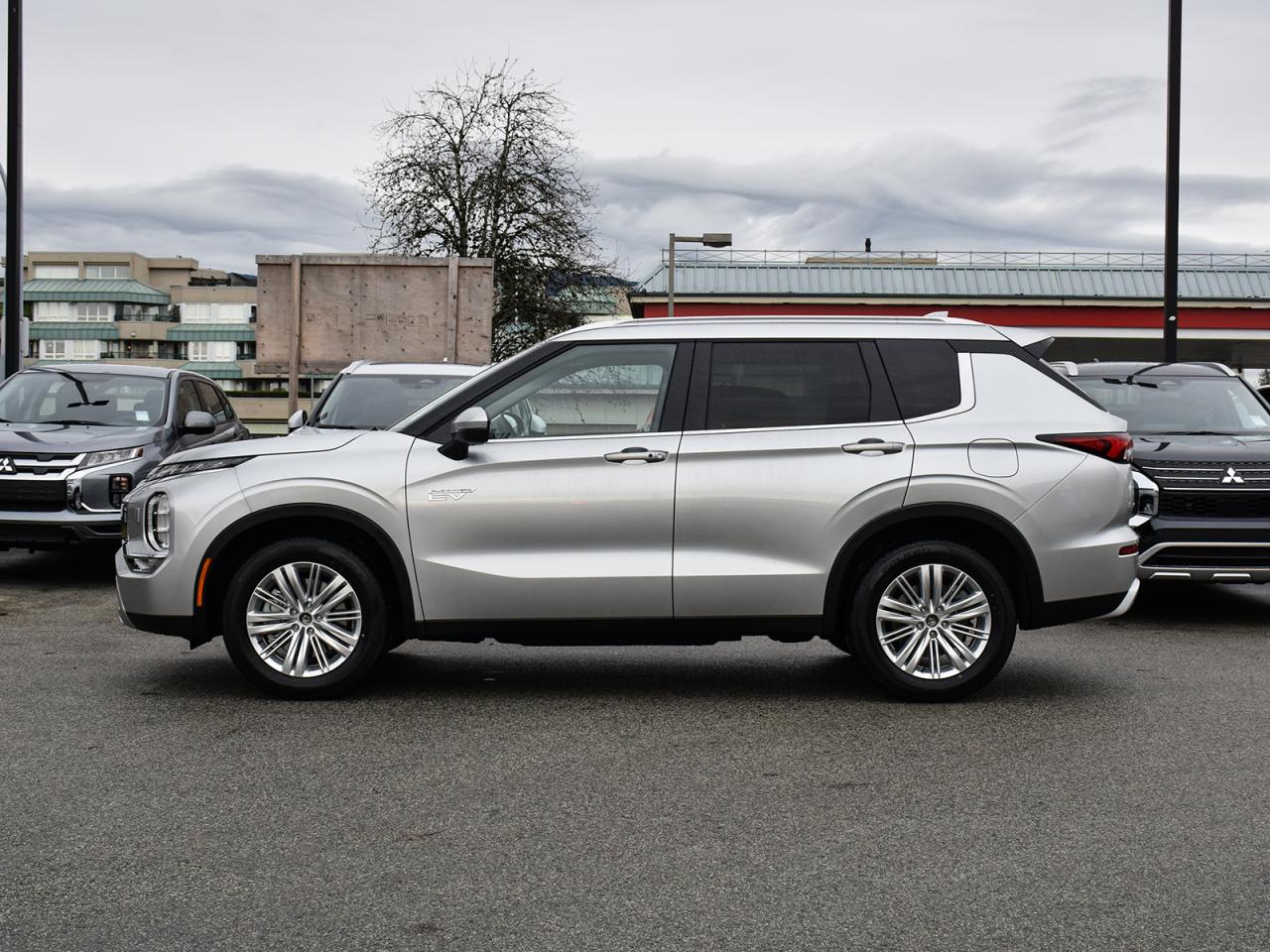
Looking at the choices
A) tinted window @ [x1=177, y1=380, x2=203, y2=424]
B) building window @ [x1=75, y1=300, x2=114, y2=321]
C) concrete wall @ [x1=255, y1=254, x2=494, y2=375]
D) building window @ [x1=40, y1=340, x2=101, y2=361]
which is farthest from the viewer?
building window @ [x1=75, y1=300, x2=114, y2=321]

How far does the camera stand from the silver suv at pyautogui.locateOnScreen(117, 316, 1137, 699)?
6578mm

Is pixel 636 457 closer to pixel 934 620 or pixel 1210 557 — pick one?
pixel 934 620

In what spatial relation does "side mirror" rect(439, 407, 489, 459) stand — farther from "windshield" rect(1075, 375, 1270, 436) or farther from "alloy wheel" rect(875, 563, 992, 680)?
"windshield" rect(1075, 375, 1270, 436)

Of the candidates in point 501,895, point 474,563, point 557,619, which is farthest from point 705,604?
point 501,895

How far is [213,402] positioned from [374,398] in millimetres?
2840

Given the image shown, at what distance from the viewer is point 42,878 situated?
163 inches

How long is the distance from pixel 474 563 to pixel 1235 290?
152ft

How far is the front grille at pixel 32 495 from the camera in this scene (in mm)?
11047

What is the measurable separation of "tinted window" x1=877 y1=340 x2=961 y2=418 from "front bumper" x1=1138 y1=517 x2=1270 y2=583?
3247mm

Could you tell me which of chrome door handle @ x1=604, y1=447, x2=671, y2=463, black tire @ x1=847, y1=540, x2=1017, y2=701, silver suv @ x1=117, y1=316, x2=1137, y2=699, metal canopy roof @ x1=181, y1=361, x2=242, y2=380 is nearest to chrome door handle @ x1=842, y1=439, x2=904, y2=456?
silver suv @ x1=117, y1=316, x2=1137, y2=699

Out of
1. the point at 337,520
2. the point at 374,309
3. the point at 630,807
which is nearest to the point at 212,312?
the point at 374,309

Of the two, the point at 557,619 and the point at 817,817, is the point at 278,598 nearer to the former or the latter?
the point at 557,619

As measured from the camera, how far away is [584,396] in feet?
22.4

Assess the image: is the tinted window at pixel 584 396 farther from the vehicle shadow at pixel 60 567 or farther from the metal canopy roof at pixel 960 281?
the metal canopy roof at pixel 960 281
